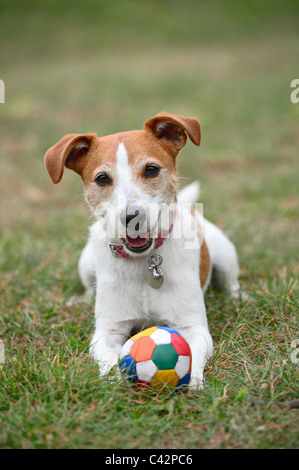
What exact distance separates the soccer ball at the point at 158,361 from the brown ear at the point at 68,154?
133 cm

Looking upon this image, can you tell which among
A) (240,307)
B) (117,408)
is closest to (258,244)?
(240,307)

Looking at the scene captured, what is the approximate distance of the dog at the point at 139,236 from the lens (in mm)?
3299

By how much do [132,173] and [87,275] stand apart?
1.54 metres

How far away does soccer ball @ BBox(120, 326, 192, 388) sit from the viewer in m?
2.88

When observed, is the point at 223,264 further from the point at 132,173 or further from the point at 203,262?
the point at 132,173

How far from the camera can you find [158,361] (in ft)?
9.44

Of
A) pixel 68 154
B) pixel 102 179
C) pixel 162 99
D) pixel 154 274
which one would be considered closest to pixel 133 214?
pixel 102 179

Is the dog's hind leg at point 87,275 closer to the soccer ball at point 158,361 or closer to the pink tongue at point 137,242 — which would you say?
the pink tongue at point 137,242

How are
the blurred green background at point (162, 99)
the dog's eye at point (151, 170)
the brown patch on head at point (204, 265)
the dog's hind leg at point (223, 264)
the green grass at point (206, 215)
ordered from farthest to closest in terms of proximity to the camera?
the blurred green background at point (162, 99) → the dog's hind leg at point (223, 264) → the brown patch on head at point (204, 265) → the dog's eye at point (151, 170) → the green grass at point (206, 215)

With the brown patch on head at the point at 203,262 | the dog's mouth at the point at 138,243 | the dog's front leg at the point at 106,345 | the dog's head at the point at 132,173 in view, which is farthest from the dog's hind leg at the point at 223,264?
the dog's mouth at the point at 138,243

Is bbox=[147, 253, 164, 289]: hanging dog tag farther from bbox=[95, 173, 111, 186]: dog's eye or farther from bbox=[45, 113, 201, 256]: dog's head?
bbox=[95, 173, 111, 186]: dog's eye

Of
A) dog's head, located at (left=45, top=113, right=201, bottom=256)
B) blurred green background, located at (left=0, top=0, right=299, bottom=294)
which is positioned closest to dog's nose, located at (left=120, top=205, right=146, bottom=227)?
dog's head, located at (left=45, top=113, right=201, bottom=256)
